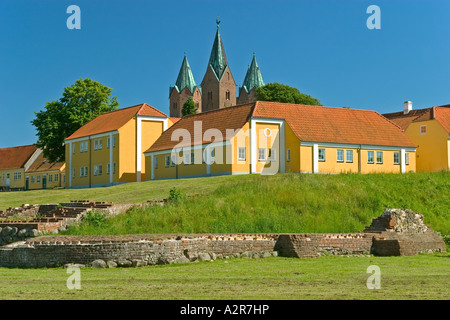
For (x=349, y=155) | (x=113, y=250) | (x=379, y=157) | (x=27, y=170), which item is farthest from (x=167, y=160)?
(x=27, y=170)

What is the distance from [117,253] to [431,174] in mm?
30840

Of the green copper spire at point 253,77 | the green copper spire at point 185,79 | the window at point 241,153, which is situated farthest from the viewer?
the green copper spire at point 185,79

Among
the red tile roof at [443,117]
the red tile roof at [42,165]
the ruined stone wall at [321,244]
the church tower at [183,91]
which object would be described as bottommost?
the ruined stone wall at [321,244]

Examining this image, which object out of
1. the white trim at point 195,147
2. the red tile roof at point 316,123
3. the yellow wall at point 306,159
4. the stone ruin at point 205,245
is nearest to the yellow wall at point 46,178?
the white trim at point 195,147

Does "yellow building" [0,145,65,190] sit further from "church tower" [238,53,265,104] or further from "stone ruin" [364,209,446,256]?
"stone ruin" [364,209,446,256]

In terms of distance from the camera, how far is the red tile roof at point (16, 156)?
328 ft

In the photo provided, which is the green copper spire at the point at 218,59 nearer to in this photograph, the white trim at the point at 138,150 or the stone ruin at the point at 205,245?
the white trim at the point at 138,150

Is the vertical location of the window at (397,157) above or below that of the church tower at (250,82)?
below

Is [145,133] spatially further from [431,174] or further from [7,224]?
[7,224]

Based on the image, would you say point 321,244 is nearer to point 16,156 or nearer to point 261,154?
point 261,154

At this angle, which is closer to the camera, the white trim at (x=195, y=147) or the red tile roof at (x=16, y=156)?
the white trim at (x=195, y=147)

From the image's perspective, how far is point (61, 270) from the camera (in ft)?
67.5

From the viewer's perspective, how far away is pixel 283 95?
286 ft

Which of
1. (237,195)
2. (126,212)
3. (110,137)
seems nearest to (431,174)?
(237,195)
